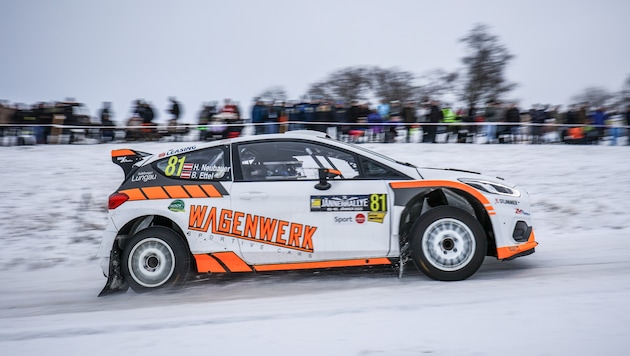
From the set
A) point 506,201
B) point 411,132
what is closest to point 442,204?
point 506,201

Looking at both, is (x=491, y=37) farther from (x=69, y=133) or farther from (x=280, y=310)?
(x=280, y=310)

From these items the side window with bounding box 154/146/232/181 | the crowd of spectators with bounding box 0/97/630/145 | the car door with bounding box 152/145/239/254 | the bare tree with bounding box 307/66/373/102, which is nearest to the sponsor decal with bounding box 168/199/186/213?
the car door with bounding box 152/145/239/254

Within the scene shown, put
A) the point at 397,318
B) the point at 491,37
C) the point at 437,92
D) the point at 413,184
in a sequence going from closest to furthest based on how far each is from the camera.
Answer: the point at 397,318
the point at 413,184
the point at 491,37
the point at 437,92

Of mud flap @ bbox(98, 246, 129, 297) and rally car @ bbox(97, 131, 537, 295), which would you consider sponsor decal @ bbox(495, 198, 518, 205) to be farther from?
mud flap @ bbox(98, 246, 129, 297)

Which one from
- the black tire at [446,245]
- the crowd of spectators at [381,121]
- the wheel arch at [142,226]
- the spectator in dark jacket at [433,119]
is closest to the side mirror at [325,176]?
the black tire at [446,245]

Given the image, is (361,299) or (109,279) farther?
(109,279)

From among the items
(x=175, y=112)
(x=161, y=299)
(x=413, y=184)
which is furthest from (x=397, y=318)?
(x=175, y=112)

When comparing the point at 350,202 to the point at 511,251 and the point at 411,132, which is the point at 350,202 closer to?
the point at 511,251

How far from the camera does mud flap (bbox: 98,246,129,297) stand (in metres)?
6.01

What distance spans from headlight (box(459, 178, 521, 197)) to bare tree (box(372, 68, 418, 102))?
42455 millimetres

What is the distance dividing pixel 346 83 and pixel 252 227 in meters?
53.3

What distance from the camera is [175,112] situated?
1605 centimetres

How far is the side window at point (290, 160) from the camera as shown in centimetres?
591

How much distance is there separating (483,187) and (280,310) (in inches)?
93.7
